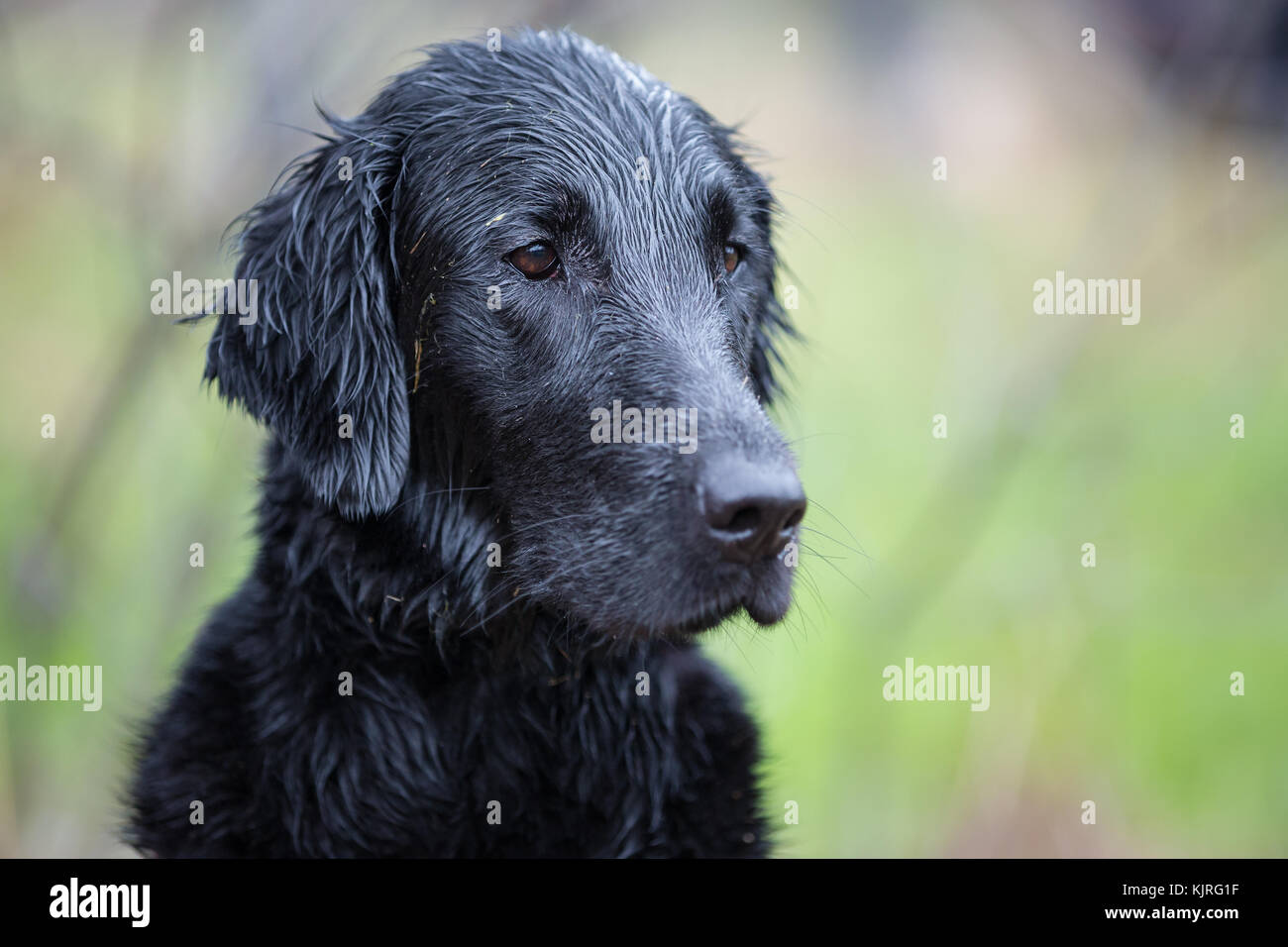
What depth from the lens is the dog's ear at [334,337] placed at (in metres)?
2.71

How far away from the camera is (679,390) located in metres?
2.56

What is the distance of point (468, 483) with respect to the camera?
283cm

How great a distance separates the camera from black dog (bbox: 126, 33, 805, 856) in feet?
8.82

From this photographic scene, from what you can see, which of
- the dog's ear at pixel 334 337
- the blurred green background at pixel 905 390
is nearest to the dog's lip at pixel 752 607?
the blurred green background at pixel 905 390

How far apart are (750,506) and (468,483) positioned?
0.86 metres

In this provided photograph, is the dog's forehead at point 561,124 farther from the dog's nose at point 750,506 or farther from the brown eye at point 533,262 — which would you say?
the dog's nose at point 750,506

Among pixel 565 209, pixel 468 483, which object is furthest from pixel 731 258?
pixel 468 483
